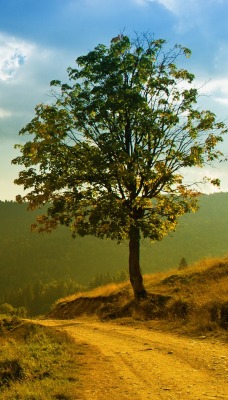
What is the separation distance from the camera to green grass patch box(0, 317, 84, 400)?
7.77 meters

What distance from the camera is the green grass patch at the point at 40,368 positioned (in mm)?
7770

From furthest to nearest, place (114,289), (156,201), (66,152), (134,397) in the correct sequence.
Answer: (114,289) < (156,201) < (66,152) < (134,397)

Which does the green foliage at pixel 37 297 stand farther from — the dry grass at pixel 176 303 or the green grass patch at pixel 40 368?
the green grass patch at pixel 40 368

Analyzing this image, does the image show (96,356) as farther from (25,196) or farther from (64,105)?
(64,105)

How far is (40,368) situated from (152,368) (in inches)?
106

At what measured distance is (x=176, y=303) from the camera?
18.3m

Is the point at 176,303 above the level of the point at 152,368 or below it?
below

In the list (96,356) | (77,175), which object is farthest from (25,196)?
(96,356)

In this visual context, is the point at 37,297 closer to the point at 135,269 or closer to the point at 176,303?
the point at 135,269

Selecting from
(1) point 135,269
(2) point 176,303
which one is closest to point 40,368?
(2) point 176,303

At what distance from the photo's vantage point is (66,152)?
21016 mm

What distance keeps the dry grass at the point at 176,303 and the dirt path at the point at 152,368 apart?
2.06 m

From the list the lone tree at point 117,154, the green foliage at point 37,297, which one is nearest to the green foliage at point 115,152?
the lone tree at point 117,154

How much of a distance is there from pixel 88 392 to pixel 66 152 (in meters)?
14.7
